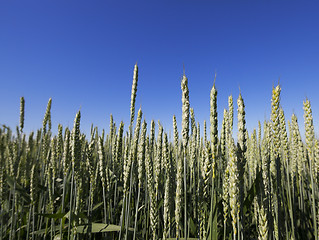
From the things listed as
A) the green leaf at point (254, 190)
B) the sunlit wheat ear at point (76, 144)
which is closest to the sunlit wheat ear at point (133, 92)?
the sunlit wheat ear at point (76, 144)

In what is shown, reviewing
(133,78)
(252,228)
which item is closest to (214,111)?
(133,78)

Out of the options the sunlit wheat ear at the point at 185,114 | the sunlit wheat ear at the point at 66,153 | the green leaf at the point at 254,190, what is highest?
the sunlit wheat ear at the point at 185,114

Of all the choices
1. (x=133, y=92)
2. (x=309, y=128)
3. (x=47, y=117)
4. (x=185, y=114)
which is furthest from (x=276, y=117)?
(x=47, y=117)

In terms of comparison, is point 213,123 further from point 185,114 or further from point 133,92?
point 133,92

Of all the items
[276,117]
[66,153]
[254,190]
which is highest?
[276,117]

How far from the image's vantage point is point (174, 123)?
231cm

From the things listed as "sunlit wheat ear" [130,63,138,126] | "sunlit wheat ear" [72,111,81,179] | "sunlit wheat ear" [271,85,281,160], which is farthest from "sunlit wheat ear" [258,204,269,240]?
"sunlit wheat ear" [72,111,81,179]

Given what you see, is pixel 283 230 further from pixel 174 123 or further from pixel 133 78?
pixel 133 78

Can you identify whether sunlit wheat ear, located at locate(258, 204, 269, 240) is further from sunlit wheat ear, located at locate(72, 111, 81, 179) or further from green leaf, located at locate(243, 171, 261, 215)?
sunlit wheat ear, located at locate(72, 111, 81, 179)

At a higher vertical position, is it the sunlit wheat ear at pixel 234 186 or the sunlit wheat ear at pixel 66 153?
the sunlit wheat ear at pixel 66 153

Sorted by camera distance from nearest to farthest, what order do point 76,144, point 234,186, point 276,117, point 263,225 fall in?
point 234,186
point 263,225
point 276,117
point 76,144

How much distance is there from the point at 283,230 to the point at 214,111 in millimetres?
1838

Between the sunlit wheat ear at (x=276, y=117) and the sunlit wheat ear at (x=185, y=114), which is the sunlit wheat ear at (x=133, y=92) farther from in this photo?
the sunlit wheat ear at (x=276, y=117)

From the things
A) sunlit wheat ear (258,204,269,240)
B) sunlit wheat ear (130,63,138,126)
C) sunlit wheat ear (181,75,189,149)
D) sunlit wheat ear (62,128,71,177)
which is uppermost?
sunlit wheat ear (130,63,138,126)
